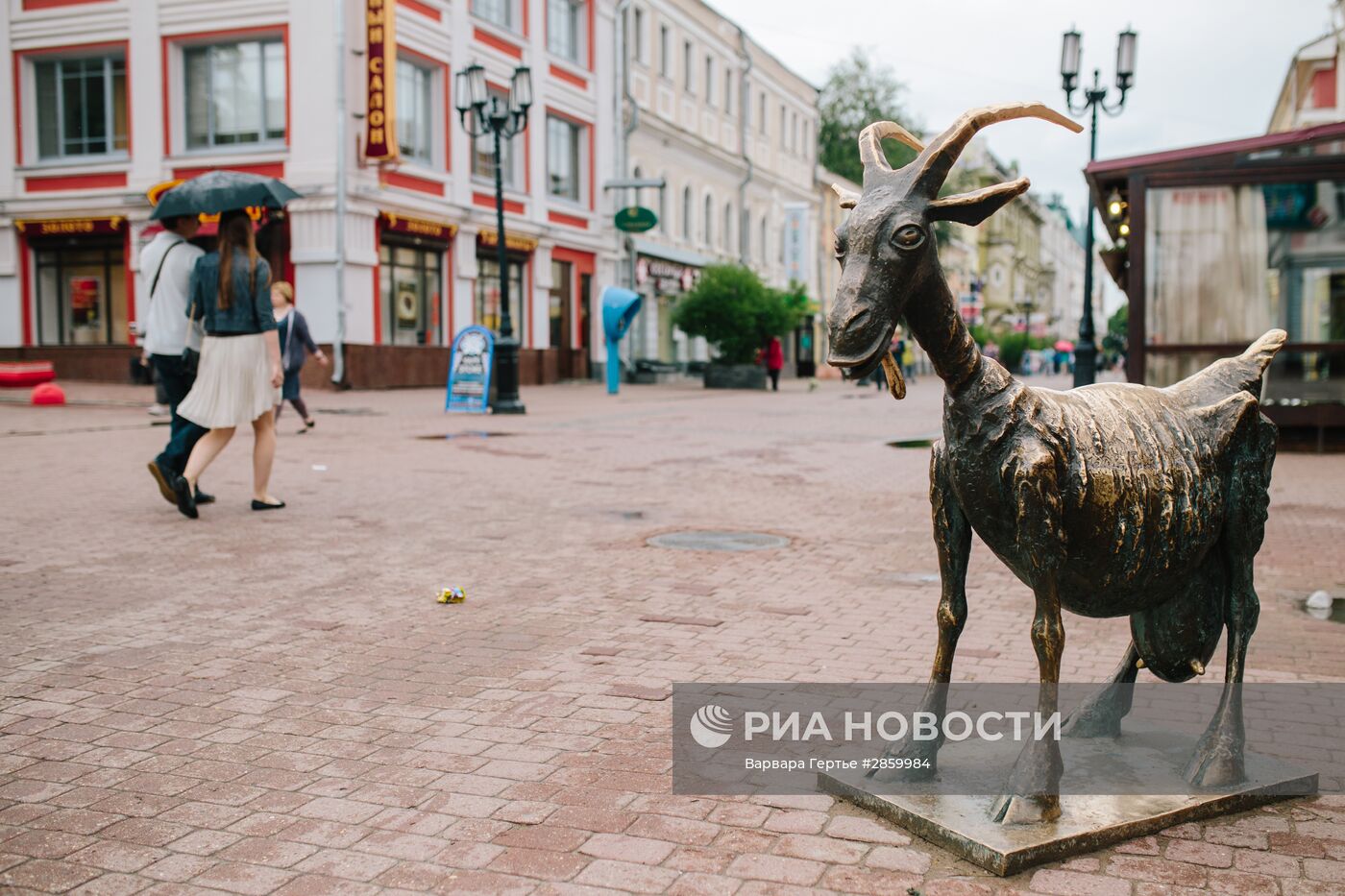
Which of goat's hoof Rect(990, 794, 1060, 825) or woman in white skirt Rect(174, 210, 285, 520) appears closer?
goat's hoof Rect(990, 794, 1060, 825)

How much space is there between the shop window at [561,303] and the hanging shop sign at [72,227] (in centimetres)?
1135

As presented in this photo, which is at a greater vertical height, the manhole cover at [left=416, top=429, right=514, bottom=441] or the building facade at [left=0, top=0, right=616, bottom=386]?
the building facade at [left=0, top=0, right=616, bottom=386]

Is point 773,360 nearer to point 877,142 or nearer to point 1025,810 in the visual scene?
point 877,142

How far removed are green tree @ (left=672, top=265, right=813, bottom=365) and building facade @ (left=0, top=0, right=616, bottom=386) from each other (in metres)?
5.22

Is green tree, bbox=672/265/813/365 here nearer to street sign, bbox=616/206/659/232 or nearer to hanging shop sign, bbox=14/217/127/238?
street sign, bbox=616/206/659/232

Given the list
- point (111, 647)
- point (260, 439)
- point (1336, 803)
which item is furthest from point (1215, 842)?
point (260, 439)

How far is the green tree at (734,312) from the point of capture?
32.8 meters

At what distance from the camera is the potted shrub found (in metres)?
32.9

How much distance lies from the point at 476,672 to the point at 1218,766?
2609mm

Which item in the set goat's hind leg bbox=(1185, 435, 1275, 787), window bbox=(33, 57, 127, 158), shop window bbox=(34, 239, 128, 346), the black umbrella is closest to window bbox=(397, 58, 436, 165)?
window bbox=(33, 57, 127, 158)

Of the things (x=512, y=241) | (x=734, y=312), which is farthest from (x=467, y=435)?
(x=734, y=312)

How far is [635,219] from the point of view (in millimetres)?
34562

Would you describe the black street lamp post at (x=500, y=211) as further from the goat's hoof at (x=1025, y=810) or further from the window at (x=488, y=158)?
the goat's hoof at (x=1025, y=810)

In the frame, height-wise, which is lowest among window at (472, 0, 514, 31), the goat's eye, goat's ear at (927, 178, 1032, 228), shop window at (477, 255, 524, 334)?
the goat's eye
